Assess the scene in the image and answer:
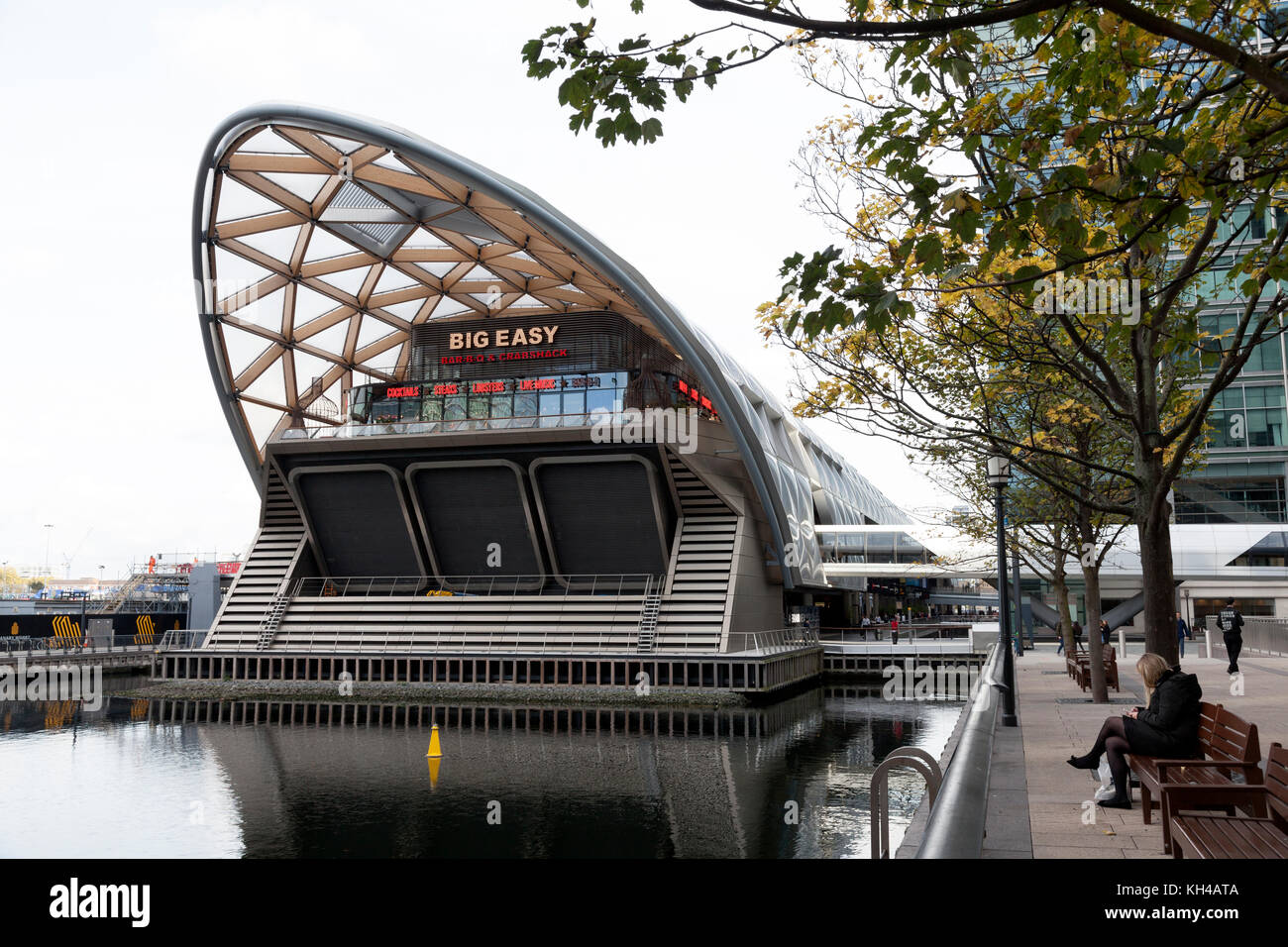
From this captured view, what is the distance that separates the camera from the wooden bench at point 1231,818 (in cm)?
614

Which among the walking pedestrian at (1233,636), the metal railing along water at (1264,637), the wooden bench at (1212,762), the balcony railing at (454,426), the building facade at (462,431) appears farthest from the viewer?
the balcony railing at (454,426)

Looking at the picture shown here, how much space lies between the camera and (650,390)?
1606 inches

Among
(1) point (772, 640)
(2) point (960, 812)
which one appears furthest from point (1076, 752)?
(1) point (772, 640)

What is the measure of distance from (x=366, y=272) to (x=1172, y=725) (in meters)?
38.9

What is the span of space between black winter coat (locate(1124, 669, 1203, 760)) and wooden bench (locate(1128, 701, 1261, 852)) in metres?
0.11

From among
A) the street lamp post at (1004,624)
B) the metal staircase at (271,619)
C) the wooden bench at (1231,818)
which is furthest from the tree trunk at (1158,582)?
the metal staircase at (271,619)

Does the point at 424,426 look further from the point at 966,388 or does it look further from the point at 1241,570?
the point at 1241,570

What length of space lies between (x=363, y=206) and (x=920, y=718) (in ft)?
84.7

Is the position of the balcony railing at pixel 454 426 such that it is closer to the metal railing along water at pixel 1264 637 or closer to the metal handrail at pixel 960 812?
the metal railing along water at pixel 1264 637

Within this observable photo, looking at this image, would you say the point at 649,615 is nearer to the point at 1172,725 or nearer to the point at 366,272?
the point at 366,272

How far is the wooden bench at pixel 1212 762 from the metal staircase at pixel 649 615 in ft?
83.4

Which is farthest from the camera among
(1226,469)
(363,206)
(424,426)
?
(1226,469)

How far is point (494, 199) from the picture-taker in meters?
32.7
